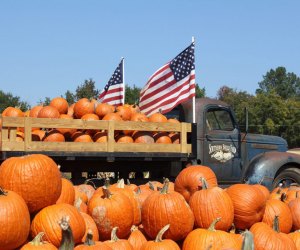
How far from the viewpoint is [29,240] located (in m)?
3.85

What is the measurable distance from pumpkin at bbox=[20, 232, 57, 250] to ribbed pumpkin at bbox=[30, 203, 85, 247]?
0.16 metres

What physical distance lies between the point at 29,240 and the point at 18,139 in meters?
4.11

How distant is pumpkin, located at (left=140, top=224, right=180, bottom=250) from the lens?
4023mm

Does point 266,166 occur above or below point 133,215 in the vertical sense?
above

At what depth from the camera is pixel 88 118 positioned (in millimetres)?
8555

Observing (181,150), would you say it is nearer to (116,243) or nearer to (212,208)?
(212,208)

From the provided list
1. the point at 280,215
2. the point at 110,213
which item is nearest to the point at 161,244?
the point at 110,213

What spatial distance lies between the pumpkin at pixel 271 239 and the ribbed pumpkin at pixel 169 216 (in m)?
0.59

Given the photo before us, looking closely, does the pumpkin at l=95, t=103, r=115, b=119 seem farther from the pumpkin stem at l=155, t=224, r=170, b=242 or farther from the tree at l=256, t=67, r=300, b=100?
the tree at l=256, t=67, r=300, b=100

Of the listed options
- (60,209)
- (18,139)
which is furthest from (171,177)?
(60,209)

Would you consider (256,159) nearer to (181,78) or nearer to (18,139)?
(181,78)

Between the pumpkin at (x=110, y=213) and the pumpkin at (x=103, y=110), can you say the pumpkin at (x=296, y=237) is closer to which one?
the pumpkin at (x=110, y=213)

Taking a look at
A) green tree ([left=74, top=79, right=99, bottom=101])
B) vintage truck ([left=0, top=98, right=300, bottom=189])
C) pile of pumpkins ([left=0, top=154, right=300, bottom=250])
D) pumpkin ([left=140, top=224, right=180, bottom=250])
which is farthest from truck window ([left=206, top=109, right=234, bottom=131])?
green tree ([left=74, top=79, right=99, bottom=101])

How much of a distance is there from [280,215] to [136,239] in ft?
4.90
